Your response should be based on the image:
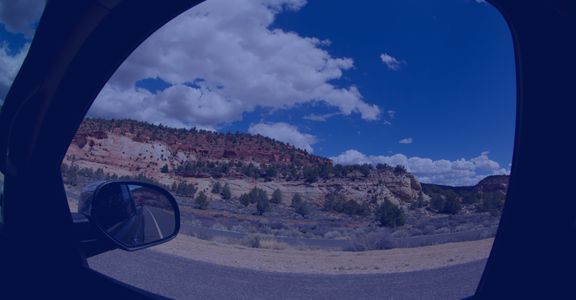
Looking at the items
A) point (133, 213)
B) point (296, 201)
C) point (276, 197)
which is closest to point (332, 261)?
point (133, 213)

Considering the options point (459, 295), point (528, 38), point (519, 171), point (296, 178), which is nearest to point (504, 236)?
point (519, 171)

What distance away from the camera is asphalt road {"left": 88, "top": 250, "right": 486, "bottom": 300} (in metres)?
5.47

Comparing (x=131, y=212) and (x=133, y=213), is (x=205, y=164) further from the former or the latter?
(x=131, y=212)

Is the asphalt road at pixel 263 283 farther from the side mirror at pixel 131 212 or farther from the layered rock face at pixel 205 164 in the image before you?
the layered rock face at pixel 205 164

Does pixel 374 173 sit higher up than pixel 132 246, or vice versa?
pixel 374 173

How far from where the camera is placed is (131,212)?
4234 millimetres

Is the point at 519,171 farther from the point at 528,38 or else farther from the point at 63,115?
the point at 63,115

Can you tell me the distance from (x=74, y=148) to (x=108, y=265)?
8039 cm

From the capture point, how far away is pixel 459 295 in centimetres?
553

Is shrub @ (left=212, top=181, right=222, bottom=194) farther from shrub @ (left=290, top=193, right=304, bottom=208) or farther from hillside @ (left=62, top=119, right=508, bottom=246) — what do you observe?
shrub @ (left=290, top=193, right=304, bottom=208)

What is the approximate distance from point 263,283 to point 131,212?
3488 mm

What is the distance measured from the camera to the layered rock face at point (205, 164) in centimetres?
7400

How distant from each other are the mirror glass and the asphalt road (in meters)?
0.80

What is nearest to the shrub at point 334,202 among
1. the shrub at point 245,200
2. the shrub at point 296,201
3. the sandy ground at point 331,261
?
the shrub at point 296,201
